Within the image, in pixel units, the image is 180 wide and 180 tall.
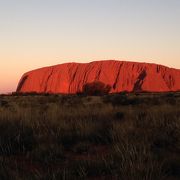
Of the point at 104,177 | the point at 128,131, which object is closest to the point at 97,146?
the point at 128,131

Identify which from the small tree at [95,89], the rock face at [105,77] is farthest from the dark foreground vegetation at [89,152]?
the rock face at [105,77]

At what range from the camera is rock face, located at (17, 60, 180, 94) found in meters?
114

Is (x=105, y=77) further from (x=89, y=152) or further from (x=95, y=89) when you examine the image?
(x=89, y=152)

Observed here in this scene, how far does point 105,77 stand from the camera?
390ft

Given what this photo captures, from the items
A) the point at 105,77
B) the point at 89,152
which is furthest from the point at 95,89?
the point at 89,152

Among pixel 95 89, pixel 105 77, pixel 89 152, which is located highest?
pixel 89 152

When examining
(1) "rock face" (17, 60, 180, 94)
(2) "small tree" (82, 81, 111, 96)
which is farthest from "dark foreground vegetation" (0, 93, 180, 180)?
(1) "rock face" (17, 60, 180, 94)

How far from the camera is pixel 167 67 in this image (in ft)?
414

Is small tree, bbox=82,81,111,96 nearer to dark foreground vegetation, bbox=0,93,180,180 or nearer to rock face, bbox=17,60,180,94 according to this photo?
rock face, bbox=17,60,180,94

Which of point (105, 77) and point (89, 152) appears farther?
point (105, 77)

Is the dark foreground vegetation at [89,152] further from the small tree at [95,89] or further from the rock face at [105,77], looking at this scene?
the rock face at [105,77]

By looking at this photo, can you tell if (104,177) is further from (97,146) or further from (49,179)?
(97,146)

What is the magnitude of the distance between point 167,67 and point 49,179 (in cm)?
12631

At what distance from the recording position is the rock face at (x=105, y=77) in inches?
4488
